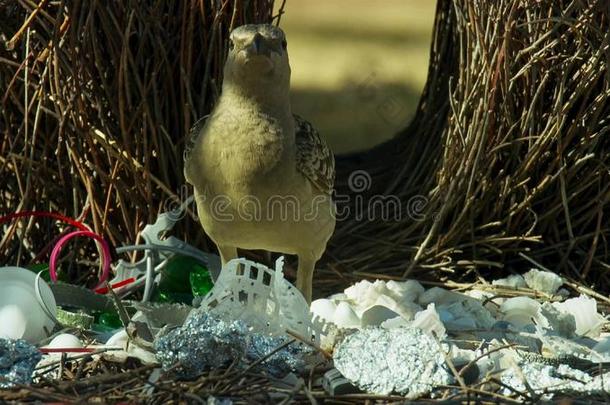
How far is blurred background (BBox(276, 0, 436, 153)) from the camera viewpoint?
240 inches

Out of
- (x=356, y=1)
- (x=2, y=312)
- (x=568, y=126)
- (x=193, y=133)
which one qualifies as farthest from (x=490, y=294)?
(x=356, y=1)

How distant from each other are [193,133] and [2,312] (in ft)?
2.75

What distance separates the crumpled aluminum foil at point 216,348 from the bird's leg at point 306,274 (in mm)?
721

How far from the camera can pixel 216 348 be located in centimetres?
261

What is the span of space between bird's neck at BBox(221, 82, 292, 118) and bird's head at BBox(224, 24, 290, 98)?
0.5 inches

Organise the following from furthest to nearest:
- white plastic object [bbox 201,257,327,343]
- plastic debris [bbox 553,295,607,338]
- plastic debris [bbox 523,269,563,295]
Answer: plastic debris [bbox 523,269,563,295], plastic debris [bbox 553,295,607,338], white plastic object [bbox 201,257,327,343]

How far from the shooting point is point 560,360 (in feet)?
9.21

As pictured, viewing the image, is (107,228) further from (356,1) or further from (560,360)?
(356,1)

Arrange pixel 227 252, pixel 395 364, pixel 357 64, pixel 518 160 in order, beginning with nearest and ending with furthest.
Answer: pixel 395 364 → pixel 227 252 → pixel 518 160 → pixel 357 64

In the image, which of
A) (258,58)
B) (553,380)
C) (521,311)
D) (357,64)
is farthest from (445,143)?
(357,64)

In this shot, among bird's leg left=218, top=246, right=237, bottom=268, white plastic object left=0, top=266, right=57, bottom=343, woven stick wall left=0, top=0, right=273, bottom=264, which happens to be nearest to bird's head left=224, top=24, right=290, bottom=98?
woven stick wall left=0, top=0, right=273, bottom=264

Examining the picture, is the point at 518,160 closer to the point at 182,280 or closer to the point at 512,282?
the point at 512,282

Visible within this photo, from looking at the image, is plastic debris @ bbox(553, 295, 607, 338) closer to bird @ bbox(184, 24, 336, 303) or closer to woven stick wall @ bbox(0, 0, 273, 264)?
bird @ bbox(184, 24, 336, 303)

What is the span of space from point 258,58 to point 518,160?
129 cm
